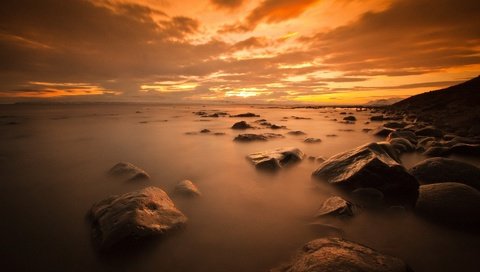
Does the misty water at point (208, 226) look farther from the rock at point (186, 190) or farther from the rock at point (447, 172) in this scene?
the rock at point (447, 172)

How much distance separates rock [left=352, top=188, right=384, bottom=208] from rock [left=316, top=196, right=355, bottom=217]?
0.33 metres

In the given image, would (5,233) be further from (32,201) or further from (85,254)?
(85,254)

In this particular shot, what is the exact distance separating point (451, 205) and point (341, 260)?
206 centimetres

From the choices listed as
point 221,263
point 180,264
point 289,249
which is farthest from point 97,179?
point 289,249

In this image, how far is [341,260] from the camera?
5.58ft

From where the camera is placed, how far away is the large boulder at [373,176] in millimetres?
3227

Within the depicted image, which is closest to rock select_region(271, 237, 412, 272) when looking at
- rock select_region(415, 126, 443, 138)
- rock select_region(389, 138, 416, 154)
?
rock select_region(389, 138, 416, 154)

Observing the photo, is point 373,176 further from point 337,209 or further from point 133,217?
point 133,217

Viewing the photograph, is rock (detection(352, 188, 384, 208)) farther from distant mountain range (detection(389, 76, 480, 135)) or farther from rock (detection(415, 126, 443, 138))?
distant mountain range (detection(389, 76, 480, 135))

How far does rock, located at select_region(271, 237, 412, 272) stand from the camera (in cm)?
164

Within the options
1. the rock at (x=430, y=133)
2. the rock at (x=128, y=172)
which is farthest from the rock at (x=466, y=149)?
the rock at (x=128, y=172)

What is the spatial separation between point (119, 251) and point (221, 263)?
1023 millimetres

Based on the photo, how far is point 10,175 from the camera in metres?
4.39

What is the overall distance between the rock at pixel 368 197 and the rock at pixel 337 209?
12.9 inches
